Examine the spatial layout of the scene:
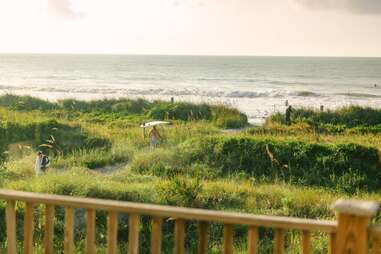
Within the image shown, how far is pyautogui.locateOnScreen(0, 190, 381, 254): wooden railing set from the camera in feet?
10.1

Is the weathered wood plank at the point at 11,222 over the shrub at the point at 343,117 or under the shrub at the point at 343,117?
over

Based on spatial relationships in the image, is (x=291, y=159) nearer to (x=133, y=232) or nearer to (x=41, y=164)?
(x=41, y=164)

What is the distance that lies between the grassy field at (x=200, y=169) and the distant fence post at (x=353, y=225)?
421 cm

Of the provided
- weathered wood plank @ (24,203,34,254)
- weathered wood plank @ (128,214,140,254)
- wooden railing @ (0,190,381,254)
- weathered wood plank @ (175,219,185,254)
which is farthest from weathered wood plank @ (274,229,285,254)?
weathered wood plank @ (24,203,34,254)

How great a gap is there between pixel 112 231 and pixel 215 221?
2.08 feet

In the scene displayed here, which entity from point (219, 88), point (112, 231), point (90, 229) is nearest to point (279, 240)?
point (112, 231)

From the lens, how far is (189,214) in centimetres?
334

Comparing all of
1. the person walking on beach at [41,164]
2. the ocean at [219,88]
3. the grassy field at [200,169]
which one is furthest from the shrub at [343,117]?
the person walking on beach at [41,164]

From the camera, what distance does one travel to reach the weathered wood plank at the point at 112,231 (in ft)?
11.6

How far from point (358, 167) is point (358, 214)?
10798 mm

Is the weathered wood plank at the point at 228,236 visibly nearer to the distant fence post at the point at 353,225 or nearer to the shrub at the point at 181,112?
the distant fence post at the point at 353,225

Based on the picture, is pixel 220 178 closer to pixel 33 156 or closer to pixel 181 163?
pixel 181 163

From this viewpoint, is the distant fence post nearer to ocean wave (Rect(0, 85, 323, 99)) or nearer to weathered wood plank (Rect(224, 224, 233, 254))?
weathered wood plank (Rect(224, 224, 233, 254))

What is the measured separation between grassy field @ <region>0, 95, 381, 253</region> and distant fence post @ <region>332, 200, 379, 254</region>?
4211 millimetres
